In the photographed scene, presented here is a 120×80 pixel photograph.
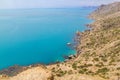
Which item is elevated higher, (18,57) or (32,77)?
(32,77)

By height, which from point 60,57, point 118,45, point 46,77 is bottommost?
point 60,57

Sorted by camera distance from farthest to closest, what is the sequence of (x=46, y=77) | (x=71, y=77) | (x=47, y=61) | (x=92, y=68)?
(x=47, y=61)
(x=92, y=68)
(x=71, y=77)
(x=46, y=77)

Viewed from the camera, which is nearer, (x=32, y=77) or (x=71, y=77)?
(x=32, y=77)

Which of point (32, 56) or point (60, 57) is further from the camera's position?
point (32, 56)

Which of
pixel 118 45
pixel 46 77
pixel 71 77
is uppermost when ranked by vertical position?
pixel 46 77

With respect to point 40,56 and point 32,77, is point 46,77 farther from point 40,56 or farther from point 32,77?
point 40,56

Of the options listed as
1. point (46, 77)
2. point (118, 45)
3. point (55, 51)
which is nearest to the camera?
point (46, 77)

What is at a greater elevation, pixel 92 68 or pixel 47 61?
pixel 92 68

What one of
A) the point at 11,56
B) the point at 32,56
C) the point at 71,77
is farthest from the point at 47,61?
the point at 71,77

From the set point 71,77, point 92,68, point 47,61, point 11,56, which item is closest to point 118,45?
point 92,68

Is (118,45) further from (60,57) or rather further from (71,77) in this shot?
(71,77)
